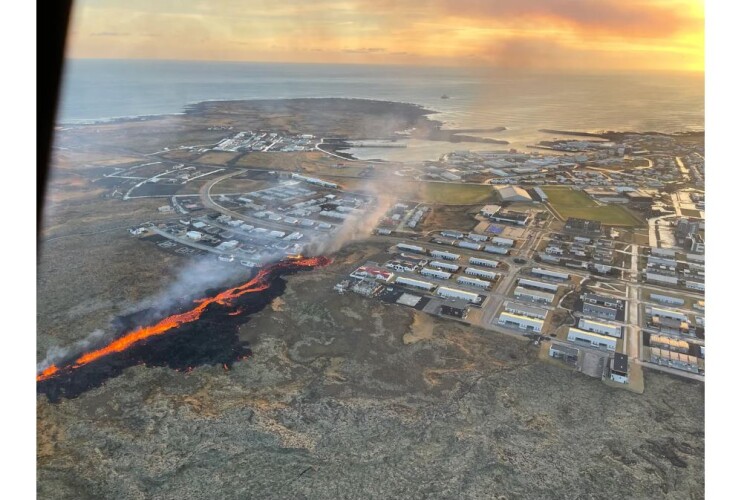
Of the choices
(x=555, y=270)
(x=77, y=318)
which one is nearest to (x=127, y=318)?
(x=77, y=318)

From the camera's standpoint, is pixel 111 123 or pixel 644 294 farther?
pixel 111 123

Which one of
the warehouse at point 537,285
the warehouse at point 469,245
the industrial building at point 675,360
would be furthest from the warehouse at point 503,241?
the industrial building at point 675,360

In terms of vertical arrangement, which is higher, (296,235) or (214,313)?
(296,235)

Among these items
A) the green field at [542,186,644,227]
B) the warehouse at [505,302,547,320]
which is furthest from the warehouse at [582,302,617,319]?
the green field at [542,186,644,227]

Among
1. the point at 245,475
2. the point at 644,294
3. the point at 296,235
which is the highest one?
the point at 296,235

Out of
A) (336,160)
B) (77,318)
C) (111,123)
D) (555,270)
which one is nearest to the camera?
(77,318)

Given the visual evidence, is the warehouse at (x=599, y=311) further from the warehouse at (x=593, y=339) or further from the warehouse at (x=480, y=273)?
the warehouse at (x=480, y=273)

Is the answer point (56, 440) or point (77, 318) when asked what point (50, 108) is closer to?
point (77, 318)

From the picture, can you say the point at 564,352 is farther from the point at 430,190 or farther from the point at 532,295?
the point at 430,190
